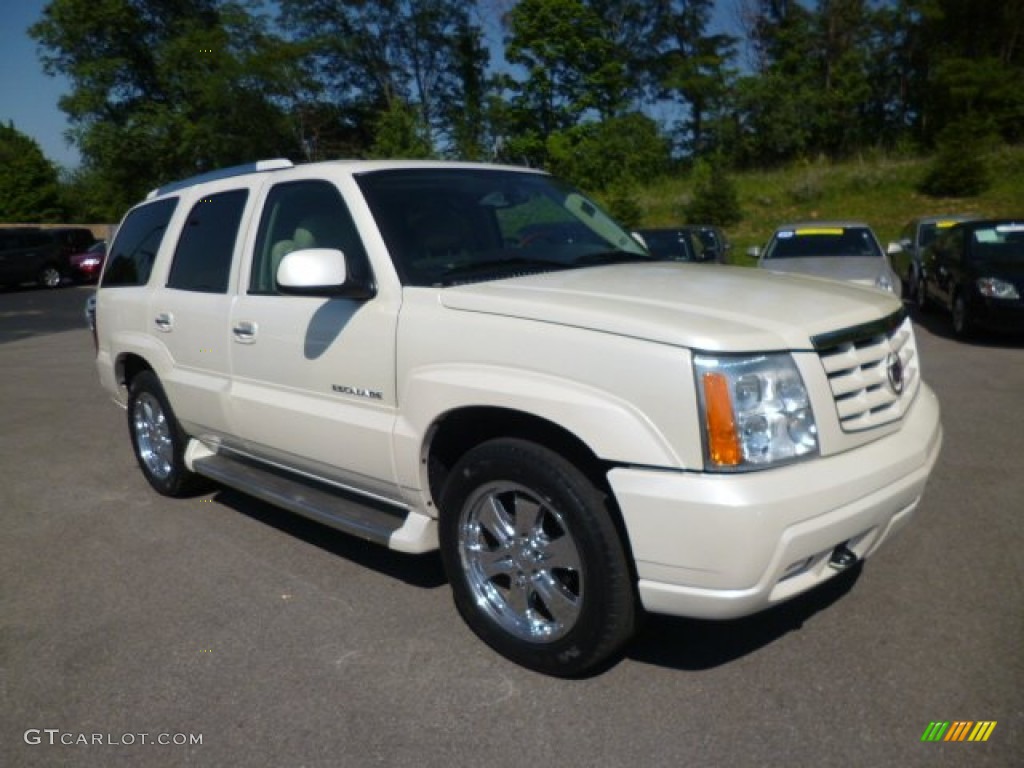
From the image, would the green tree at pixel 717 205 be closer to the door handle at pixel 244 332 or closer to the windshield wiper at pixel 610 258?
the windshield wiper at pixel 610 258

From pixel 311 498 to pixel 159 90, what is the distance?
1780 inches

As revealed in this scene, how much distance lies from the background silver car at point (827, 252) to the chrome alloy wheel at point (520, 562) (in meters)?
8.09

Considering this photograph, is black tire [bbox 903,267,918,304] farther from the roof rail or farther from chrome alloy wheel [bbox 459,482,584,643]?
chrome alloy wheel [bbox 459,482,584,643]

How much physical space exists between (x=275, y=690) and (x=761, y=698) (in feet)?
5.69

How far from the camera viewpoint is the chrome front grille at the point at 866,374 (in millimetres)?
2918

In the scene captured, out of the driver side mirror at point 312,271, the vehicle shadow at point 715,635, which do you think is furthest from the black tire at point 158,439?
the vehicle shadow at point 715,635

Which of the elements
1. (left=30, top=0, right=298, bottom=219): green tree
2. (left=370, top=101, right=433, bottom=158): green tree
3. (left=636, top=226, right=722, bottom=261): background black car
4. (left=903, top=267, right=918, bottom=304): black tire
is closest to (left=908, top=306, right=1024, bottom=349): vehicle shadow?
(left=903, top=267, right=918, bottom=304): black tire

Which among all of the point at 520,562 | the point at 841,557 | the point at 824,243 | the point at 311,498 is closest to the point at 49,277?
the point at 824,243

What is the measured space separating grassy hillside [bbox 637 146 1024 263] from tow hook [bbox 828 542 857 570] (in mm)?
20070

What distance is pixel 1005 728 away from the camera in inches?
109

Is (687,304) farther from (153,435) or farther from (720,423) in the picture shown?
(153,435)

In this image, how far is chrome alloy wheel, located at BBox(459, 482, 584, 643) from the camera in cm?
313

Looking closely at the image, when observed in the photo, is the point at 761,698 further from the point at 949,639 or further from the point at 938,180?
the point at 938,180

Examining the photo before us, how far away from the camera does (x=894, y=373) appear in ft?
10.6
